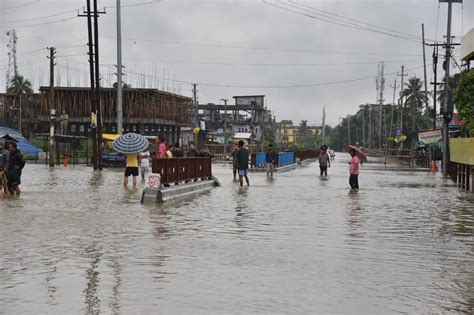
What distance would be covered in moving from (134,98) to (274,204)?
200 ft

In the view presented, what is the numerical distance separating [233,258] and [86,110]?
235 feet

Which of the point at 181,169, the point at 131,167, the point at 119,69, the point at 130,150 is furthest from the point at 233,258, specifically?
the point at 119,69

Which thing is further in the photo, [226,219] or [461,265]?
[226,219]

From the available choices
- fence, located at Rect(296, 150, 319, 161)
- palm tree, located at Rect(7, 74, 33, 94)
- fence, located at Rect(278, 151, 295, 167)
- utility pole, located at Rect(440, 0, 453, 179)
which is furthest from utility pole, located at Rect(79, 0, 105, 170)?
palm tree, located at Rect(7, 74, 33, 94)

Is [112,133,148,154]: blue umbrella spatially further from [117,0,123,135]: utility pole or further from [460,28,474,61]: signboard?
[117,0,123,135]: utility pole

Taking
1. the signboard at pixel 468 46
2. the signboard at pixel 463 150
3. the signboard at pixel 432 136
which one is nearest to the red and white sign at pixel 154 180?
the signboard at pixel 463 150

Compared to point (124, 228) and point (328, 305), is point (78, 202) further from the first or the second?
point (328, 305)

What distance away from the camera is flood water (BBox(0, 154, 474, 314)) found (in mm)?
7480

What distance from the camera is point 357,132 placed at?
→ 635 feet

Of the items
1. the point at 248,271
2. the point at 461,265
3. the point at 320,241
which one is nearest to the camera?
the point at 248,271

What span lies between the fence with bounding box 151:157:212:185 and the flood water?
125 cm

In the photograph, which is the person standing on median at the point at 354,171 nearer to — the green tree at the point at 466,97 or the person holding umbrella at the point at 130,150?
the green tree at the point at 466,97

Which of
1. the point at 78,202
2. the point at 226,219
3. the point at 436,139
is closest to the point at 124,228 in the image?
the point at 226,219

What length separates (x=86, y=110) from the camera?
79.9 m
